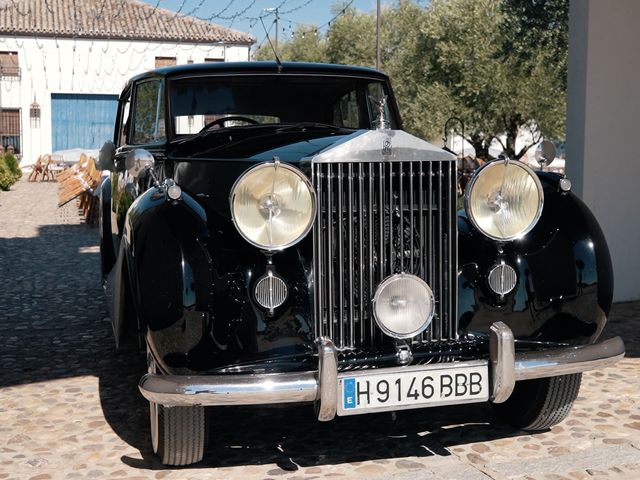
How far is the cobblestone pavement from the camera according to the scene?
135 inches

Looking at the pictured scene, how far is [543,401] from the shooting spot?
3.75 metres

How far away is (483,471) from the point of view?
338 centimetres

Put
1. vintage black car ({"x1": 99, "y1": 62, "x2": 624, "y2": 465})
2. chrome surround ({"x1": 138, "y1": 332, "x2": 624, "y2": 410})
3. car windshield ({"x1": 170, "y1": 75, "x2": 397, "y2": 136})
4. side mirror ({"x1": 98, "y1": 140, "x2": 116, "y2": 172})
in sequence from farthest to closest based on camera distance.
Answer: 1. side mirror ({"x1": 98, "y1": 140, "x2": 116, "y2": 172})
2. car windshield ({"x1": 170, "y1": 75, "x2": 397, "y2": 136})
3. vintage black car ({"x1": 99, "y1": 62, "x2": 624, "y2": 465})
4. chrome surround ({"x1": 138, "y1": 332, "x2": 624, "y2": 410})

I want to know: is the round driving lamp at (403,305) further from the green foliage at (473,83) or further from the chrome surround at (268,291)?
the green foliage at (473,83)

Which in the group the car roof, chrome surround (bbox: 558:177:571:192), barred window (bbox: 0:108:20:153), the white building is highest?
the white building

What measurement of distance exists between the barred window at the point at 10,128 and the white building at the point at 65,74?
0.13ft

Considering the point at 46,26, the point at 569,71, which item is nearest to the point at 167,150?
the point at 569,71

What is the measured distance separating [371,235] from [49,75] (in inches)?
1282

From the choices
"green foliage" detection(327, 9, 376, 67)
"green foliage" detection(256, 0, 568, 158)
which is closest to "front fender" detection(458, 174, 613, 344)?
"green foliage" detection(256, 0, 568, 158)

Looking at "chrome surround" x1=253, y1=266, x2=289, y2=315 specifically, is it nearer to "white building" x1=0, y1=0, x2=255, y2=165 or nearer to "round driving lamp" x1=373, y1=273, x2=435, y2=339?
"round driving lamp" x1=373, y1=273, x2=435, y2=339

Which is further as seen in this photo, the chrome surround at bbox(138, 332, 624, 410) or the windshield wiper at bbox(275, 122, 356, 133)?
the windshield wiper at bbox(275, 122, 356, 133)

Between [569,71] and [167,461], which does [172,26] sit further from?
[167,461]

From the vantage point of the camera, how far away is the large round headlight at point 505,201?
3420 millimetres

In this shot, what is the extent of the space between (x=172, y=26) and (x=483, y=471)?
34.3 m
